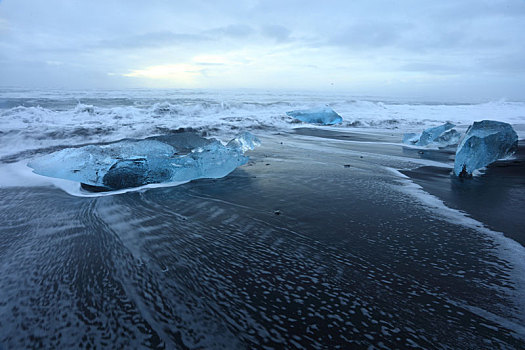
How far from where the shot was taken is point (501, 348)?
55.8 inches

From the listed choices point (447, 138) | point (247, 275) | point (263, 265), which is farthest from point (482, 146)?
point (247, 275)

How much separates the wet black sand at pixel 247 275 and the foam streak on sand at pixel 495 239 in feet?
0.07

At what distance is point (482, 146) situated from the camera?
5.11 meters

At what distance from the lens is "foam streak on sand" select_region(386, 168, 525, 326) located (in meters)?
1.65

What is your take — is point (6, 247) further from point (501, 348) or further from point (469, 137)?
point (469, 137)

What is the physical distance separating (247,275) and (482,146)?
5.27m

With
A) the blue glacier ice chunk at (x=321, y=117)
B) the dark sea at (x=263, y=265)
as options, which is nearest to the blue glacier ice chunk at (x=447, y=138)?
the dark sea at (x=263, y=265)

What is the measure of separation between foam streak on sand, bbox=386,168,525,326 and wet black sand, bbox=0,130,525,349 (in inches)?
0.9

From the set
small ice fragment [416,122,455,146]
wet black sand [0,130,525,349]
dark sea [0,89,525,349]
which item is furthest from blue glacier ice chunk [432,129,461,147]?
wet black sand [0,130,525,349]

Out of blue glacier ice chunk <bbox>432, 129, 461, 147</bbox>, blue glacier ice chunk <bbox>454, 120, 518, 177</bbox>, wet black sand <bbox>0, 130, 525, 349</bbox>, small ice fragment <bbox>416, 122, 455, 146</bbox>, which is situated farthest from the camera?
blue glacier ice chunk <bbox>432, 129, 461, 147</bbox>

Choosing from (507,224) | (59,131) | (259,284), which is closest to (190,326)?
(259,284)

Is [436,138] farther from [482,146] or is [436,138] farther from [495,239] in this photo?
[495,239]

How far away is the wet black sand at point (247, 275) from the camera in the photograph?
4.82 ft

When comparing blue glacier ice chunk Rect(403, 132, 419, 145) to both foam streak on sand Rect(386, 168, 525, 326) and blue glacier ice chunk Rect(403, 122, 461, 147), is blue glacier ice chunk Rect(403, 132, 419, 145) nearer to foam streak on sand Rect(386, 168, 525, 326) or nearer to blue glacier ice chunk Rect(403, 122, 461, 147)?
blue glacier ice chunk Rect(403, 122, 461, 147)
